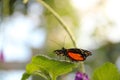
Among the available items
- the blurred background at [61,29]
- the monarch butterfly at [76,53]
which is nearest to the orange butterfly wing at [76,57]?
the monarch butterfly at [76,53]

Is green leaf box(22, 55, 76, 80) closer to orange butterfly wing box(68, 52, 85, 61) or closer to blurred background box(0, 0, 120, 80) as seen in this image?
orange butterfly wing box(68, 52, 85, 61)

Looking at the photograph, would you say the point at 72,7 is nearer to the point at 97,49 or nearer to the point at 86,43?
the point at 86,43

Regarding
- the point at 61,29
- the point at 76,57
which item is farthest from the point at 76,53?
the point at 61,29

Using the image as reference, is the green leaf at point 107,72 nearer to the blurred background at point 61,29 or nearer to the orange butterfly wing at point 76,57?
the orange butterfly wing at point 76,57

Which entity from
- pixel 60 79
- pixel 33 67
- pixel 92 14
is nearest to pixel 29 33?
pixel 92 14

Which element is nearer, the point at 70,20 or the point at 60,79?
the point at 60,79

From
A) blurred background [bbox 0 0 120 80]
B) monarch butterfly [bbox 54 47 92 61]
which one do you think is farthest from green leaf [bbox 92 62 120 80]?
blurred background [bbox 0 0 120 80]

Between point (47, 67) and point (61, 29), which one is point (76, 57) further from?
point (61, 29)
